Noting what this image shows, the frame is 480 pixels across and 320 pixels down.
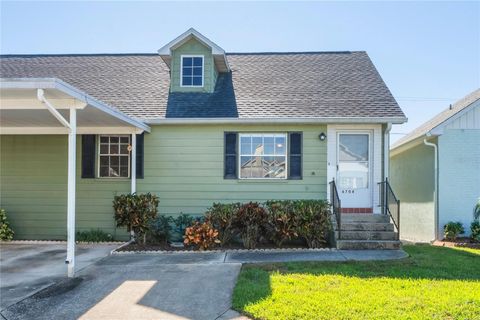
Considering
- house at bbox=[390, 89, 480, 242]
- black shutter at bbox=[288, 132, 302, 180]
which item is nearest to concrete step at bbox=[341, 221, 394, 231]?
black shutter at bbox=[288, 132, 302, 180]

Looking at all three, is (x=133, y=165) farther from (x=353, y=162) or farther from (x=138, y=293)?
(x=353, y=162)

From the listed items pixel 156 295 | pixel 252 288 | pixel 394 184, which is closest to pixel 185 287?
pixel 156 295

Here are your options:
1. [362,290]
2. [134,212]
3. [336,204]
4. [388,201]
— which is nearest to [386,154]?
[388,201]

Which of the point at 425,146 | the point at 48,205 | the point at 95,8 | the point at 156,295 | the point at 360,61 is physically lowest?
the point at 156,295

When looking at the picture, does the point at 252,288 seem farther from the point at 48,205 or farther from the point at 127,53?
the point at 127,53

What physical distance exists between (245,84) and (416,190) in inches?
244

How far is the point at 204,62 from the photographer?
1109cm

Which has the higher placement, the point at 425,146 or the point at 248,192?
the point at 425,146

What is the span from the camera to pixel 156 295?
5.33 m

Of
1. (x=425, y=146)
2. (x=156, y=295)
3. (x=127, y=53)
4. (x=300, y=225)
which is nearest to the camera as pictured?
(x=156, y=295)

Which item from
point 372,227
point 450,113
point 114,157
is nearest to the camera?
point 372,227

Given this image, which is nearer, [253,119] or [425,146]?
[253,119]

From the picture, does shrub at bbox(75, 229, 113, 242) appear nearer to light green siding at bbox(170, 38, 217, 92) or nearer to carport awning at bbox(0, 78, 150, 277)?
carport awning at bbox(0, 78, 150, 277)

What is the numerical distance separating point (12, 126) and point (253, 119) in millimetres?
5769
